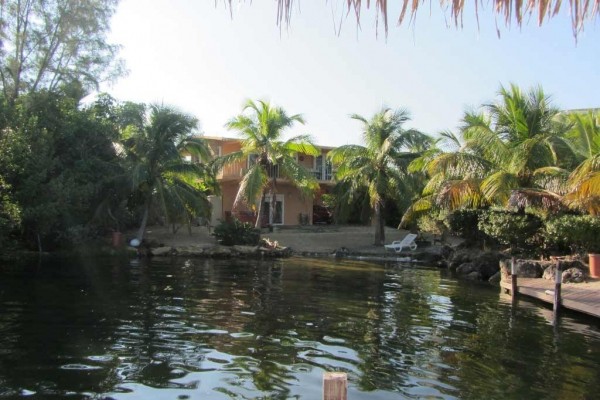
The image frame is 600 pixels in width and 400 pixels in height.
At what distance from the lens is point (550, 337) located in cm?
1011

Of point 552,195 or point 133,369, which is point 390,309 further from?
point 552,195

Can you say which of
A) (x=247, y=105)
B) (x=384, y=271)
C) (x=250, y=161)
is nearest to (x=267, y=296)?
(x=384, y=271)

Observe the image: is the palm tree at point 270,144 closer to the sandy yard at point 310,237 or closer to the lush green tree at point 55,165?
the sandy yard at point 310,237

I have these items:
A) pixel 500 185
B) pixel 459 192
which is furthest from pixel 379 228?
pixel 500 185

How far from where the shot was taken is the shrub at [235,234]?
2755cm

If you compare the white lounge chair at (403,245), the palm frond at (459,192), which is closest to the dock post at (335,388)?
the palm frond at (459,192)

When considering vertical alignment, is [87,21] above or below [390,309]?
above

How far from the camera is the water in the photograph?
6.77 meters

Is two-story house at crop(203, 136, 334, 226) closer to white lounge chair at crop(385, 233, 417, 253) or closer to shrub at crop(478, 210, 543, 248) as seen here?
white lounge chair at crop(385, 233, 417, 253)

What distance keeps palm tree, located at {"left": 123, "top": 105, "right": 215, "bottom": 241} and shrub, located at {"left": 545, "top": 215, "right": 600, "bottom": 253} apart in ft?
52.2

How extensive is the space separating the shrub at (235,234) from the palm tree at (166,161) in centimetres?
142

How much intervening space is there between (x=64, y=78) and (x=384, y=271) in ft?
61.0

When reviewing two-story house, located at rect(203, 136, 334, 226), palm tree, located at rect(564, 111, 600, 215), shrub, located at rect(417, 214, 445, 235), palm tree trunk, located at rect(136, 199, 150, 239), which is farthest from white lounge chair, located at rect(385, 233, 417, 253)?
palm tree trunk, located at rect(136, 199, 150, 239)

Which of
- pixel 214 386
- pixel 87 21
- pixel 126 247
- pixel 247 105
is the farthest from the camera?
pixel 247 105
